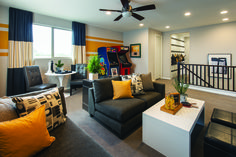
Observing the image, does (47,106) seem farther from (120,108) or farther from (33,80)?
(33,80)

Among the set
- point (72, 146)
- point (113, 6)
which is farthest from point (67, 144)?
point (113, 6)

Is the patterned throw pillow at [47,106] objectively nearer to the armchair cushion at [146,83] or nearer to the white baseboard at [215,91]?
the armchair cushion at [146,83]

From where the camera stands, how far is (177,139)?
1501 millimetres

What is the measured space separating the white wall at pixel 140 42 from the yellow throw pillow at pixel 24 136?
5.58 m

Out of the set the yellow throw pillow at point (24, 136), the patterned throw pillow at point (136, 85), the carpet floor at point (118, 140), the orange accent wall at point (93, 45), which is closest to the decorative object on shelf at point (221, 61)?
the carpet floor at point (118, 140)

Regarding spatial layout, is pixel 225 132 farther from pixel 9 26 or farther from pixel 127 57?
pixel 127 57

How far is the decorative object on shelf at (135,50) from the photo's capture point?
20.9 feet

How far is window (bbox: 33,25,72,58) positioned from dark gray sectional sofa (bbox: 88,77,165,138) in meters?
3.03

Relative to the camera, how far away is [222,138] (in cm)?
133

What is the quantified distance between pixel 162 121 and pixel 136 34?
5.57 meters

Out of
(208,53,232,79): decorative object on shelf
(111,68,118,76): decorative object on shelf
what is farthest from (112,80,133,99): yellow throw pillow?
(208,53,232,79): decorative object on shelf

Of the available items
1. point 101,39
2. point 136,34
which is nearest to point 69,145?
point 101,39

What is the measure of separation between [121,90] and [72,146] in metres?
1.45

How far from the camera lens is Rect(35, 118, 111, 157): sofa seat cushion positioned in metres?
1.02
